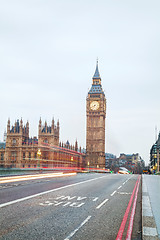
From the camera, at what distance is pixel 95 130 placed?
138 m

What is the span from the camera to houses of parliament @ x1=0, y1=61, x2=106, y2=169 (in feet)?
356

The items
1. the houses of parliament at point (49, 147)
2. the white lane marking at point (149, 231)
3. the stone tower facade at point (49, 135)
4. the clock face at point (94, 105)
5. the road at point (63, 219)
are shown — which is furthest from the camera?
the clock face at point (94, 105)

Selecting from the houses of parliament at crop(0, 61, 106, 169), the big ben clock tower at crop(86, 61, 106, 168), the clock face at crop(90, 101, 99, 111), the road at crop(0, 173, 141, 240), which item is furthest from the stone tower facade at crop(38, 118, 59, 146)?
the road at crop(0, 173, 141, 240)

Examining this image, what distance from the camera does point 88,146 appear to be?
136m

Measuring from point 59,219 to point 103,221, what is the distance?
1.54 m

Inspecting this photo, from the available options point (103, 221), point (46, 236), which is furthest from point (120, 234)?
point (46, 236)

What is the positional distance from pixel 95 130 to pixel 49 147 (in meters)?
36.8

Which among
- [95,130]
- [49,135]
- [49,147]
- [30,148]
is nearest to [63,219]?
[49,147]

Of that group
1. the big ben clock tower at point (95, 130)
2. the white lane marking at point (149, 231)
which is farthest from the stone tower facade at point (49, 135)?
the white lane marking at point (149, 231)

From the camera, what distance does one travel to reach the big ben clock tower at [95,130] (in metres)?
133

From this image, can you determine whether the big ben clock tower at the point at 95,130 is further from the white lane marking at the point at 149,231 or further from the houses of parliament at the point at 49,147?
the white lane marking at the point at 149,231

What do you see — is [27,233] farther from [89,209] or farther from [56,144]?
[56,144]

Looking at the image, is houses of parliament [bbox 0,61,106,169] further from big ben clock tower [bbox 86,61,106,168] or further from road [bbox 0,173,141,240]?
road [bbox 0,173,141,240]

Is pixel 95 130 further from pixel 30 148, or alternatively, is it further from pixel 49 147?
pixel 30 148
